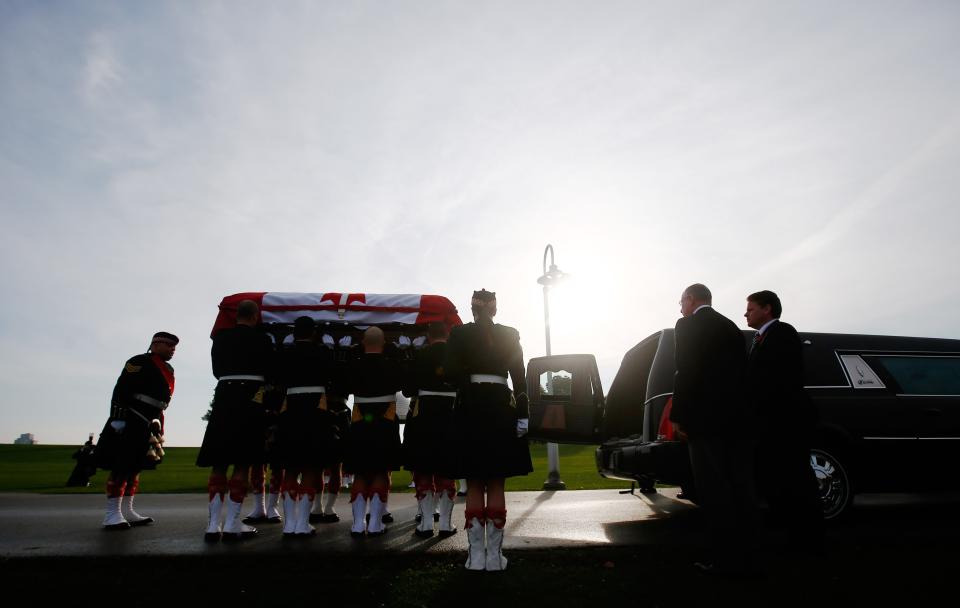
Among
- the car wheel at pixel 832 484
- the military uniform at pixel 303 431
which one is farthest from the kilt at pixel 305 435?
the car wheel at pixel 832 484

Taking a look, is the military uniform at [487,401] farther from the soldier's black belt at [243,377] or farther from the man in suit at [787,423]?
the soldier's black belt at [243,377]

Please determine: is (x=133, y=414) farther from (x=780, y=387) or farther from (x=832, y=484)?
(x=832, y=484)

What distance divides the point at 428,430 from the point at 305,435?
118 centimetres

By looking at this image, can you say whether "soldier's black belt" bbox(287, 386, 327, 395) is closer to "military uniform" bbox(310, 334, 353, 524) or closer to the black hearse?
"military uniform" bbox(310, 334, 353, 524)

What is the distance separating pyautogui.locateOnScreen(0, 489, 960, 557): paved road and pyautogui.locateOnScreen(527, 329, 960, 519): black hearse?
1.68 feet

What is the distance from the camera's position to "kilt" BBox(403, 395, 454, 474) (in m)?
6.12

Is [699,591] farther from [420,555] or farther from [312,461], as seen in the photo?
[312,461]

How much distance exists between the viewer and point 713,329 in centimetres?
454

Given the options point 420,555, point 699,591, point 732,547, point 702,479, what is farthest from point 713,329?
point 420,555

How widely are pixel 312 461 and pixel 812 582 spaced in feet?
13.6

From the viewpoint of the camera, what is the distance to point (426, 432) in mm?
6238

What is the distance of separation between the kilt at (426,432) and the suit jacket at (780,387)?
2.79m

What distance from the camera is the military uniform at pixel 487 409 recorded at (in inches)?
181

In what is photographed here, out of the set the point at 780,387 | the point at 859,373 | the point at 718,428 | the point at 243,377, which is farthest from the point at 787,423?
the point at 243,377
